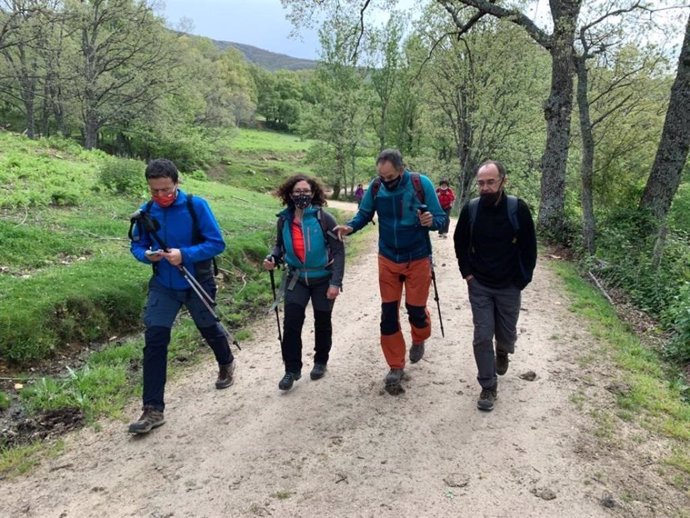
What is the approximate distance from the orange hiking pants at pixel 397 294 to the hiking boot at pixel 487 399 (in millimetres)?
957

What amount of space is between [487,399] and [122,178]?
16455 millimetres

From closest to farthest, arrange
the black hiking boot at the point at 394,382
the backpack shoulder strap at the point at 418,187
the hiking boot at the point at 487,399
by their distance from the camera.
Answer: the hiking boot at the point at 487,399 < the backpack shoulder strap at the point at 418,187 < the black hiking boot at the point at 394,382

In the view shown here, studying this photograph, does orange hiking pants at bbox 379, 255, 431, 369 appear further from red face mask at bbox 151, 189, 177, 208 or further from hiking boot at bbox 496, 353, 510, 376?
red face mask at bbox 151, 189, 177, 208

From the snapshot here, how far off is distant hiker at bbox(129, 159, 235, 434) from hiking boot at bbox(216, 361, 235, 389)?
3.21 feet

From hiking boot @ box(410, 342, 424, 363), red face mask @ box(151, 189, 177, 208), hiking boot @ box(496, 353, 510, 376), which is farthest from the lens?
hiking boot @ box(410, 342, 424, 363)

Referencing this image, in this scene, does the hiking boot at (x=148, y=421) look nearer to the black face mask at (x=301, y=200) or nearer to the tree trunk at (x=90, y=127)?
the black face mask at (x=301, y=200)

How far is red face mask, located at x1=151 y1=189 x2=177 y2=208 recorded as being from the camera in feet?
16.5

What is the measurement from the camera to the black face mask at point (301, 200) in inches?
213

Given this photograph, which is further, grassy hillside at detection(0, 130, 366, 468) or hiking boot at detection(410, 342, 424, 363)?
hiking boot at detection(410, 342, 424, 363)

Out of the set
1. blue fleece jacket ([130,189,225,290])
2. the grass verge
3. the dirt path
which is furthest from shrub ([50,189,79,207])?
the grass verge

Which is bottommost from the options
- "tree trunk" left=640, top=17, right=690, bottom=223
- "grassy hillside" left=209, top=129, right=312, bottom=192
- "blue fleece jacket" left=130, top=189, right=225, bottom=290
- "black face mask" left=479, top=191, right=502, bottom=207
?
"grassy hillside" left=209, top=129, right=312, bottom=192

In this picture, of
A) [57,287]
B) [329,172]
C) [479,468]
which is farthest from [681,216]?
[329,172]

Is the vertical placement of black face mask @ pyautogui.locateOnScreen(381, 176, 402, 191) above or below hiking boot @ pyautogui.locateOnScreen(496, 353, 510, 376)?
above

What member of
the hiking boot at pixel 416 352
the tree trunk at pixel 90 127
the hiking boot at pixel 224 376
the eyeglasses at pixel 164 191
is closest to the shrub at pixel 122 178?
the hiking boot at pixel 224 376
